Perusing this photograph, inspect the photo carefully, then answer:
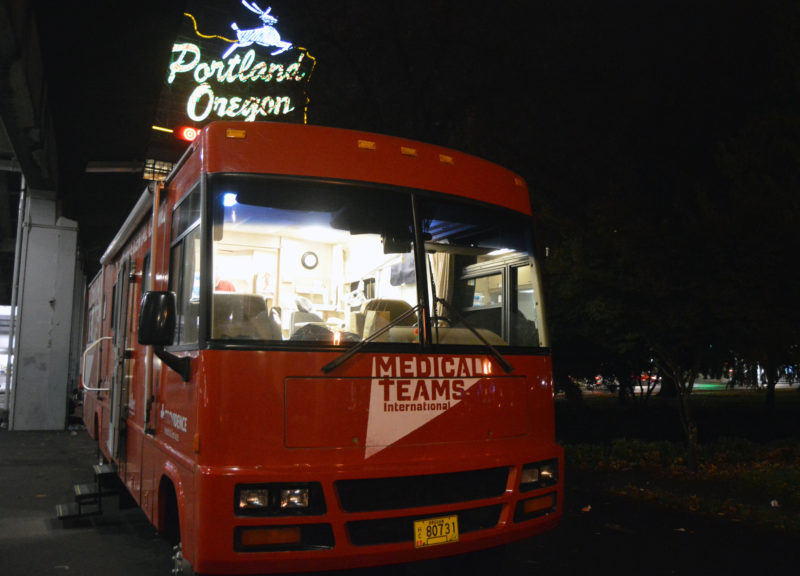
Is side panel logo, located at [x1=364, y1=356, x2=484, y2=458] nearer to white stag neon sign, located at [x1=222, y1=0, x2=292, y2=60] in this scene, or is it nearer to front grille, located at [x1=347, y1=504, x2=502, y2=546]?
front grille, located at [x1=347, y1=504, x2=502, y2=546]

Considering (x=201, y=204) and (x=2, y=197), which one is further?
(x=2, y=197)

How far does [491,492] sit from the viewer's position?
4.53 meters

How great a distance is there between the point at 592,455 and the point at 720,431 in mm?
7547

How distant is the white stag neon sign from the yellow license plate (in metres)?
15.2

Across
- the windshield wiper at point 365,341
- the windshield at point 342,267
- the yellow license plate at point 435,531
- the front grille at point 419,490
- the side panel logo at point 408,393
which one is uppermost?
the windshield at point 342,267

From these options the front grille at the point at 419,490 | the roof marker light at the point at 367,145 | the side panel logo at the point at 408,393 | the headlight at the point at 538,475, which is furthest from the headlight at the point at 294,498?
the roof marker light at the point at 367,145

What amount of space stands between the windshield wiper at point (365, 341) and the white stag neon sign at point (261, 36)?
47.2 feet

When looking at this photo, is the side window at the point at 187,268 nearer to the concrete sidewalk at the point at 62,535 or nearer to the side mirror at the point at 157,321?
the side mirror at the point at 157,321

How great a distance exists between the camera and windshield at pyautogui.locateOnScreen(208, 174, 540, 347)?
13.8ft

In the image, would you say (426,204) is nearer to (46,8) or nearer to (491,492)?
(491,492)

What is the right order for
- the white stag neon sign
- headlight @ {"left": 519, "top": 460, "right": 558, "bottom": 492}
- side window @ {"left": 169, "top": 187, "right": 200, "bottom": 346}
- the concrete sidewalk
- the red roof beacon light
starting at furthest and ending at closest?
the white stag neon sign
the red roof beacon light
the concrete sidewalk
headlight @ {"left": 519, "top": 460, "right": 558, "bottom": 492}
side window @ {"left": 169, "top": 187, "right": 200, "bottom": 346}

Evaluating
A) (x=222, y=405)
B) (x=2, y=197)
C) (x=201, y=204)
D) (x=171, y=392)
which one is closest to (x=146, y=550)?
(x=171, y=392)

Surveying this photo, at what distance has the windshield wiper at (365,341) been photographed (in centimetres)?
409

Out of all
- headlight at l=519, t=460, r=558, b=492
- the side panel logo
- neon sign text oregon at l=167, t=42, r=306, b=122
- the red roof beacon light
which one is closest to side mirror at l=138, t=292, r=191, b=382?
the side panel logo
